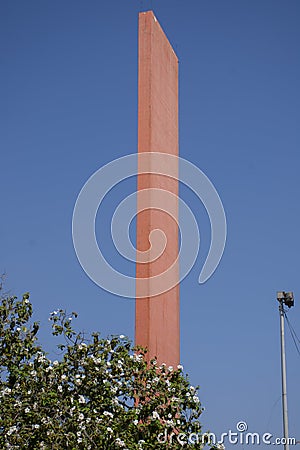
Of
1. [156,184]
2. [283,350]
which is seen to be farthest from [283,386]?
[156,184]

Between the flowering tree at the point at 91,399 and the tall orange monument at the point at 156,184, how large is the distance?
39cm

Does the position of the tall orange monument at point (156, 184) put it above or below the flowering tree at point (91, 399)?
above

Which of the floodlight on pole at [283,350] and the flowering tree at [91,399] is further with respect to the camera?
the floodlight on pole at [283,350]

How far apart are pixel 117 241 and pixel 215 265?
1.24 meters

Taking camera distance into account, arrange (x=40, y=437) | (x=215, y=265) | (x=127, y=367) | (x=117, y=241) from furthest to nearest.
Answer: (x=215, y=265) < (x=117, y=241) < (x=127, y=367) < (x=40, y=437)

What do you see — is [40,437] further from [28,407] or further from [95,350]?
[95,350]

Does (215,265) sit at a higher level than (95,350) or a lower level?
higher

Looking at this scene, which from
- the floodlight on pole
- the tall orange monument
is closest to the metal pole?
the floodlight on pole

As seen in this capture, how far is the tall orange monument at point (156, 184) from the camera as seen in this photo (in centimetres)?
795

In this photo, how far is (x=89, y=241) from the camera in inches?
330

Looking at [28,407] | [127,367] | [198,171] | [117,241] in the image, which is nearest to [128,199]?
[117,241]

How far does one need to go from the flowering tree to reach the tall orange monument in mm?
390

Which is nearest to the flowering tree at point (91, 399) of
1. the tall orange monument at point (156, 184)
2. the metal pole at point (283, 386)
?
the tall orange monument at point (156, 184)

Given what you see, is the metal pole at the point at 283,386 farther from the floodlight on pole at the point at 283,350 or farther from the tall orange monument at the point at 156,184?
the tall orange monument at the point at 156,184
